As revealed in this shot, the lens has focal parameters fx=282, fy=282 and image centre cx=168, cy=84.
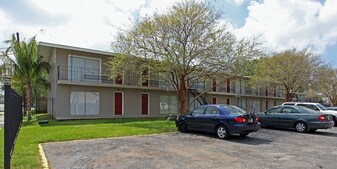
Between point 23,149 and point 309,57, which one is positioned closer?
point 23,149

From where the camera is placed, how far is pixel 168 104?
88.5ft

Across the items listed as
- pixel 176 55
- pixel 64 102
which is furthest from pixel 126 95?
pixel 176 55

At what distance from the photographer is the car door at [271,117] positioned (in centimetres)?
1538

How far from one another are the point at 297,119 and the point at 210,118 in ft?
18.2

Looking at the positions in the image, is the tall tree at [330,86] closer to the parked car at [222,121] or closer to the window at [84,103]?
the window at [84,103]

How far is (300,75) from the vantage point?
2883 centimetres

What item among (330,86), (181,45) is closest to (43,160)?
(181,45)

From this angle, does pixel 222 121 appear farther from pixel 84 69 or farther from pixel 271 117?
pixel 84 69

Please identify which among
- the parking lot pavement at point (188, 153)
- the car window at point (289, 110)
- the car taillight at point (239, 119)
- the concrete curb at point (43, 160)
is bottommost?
the parking lot pavement at point (188, 153)

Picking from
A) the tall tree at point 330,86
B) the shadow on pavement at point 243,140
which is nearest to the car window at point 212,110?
the shadow on pavement at point 243,140

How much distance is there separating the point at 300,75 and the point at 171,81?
53.2 ft

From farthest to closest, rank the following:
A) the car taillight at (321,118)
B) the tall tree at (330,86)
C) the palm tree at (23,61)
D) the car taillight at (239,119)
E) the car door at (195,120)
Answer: the tall tree at (330,86) → the palm tree at (23,61) → the car taillight at (321,118) → the car door at (195,120) → the car taillight at (239,119)

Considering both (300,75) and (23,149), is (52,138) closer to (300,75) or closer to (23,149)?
(23,149)

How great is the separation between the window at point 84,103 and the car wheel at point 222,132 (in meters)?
12.8
